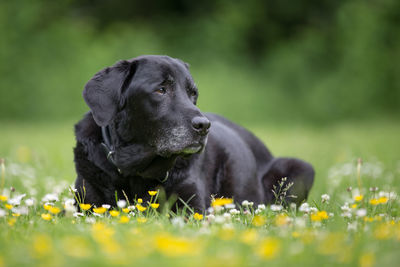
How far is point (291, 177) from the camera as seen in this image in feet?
14.6

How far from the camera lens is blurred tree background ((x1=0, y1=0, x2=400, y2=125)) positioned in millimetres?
15398

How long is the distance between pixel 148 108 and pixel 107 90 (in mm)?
331

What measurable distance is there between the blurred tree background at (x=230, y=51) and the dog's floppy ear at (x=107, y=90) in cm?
1191

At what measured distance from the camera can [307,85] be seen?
64.2 ft

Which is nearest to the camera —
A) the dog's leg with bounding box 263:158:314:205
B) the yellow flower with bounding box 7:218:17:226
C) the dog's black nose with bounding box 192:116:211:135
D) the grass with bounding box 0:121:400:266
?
the grass with bounding box 0:121:400:266

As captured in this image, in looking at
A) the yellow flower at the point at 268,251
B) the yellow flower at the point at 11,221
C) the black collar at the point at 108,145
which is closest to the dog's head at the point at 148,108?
the black collar at the point at 108,145

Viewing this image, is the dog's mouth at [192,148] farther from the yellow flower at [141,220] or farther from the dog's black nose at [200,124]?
the yellow flower at [141,220]

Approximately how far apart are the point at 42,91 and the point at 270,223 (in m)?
14.1

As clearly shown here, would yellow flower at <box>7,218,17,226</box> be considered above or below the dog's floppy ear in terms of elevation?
below

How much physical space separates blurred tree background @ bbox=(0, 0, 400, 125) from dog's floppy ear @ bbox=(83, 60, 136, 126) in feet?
39.1

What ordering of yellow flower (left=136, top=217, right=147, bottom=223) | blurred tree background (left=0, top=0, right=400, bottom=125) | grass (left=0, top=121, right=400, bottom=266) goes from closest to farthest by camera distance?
grass (left=0, top=121, right=400, bottom=266), yellow flower (left=136, top=217, right=147, bottom=223), blurred tree background (left=0, top=0, right=400, bottom=125)

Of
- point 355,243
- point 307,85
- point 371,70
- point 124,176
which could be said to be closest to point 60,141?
point 124,176

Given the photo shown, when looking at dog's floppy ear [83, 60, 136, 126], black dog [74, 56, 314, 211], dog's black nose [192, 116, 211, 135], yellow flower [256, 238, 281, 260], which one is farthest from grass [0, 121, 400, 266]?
dog's floppy ear [83, 60, 136, 126]

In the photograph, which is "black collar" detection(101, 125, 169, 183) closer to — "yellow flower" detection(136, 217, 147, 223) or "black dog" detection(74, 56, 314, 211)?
"black dog" detection(74, 56, 314, 211)
